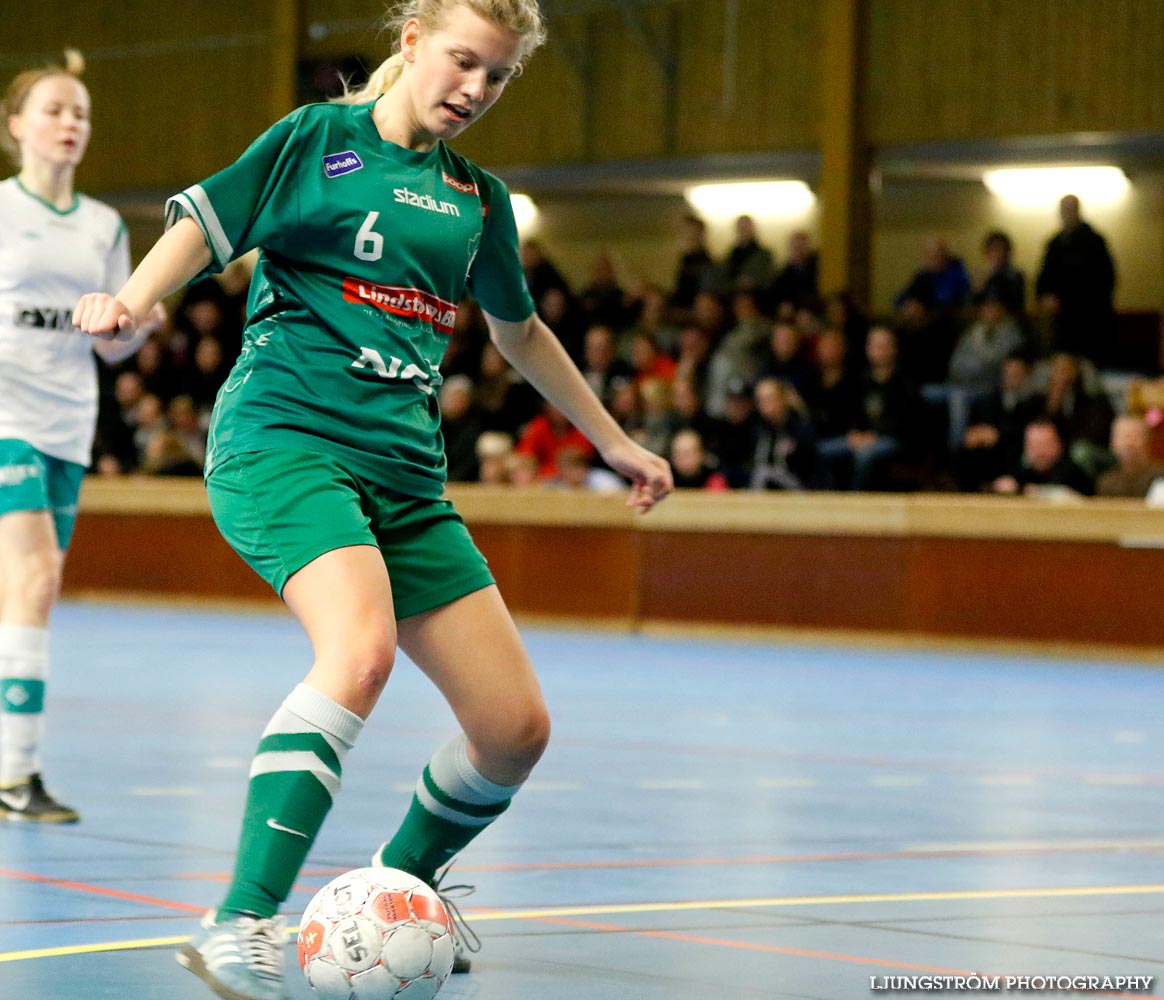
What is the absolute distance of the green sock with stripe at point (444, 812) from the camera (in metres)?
4.30

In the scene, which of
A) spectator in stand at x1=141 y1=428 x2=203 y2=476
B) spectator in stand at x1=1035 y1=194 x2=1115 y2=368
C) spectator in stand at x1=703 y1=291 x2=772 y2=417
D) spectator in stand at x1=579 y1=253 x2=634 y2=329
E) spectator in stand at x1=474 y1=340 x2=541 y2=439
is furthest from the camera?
spectator in stand at x1=579 y1=253 x2=634 y2=329

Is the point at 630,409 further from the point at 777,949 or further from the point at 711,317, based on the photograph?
the point at 777,949

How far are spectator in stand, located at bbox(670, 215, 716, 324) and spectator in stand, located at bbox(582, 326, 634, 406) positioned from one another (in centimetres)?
139

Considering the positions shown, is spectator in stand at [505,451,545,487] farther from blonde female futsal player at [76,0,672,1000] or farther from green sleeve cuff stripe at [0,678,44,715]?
blonde female futsal player at [76,0,672,1000]

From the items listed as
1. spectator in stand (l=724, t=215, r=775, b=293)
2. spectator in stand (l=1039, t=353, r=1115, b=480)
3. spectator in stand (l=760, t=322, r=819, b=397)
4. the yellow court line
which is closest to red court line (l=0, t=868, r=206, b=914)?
the yellow court line

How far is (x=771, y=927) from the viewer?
4695mm

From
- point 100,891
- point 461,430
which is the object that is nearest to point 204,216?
point 100,891

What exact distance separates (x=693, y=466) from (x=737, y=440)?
0.47 m

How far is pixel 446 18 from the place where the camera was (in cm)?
404

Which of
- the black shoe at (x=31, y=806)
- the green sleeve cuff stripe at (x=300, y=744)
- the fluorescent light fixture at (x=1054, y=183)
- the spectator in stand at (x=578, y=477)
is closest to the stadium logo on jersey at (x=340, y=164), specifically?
the green sleeve cuff stripe at (x=300, y=744)

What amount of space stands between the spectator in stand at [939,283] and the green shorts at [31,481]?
12.8 metres

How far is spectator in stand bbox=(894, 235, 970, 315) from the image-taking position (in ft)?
60.8

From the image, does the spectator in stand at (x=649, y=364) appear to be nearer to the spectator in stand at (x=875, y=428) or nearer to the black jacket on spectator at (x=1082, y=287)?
the spectator in stand at (x=875, y=428)

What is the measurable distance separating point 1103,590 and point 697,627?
321cm
